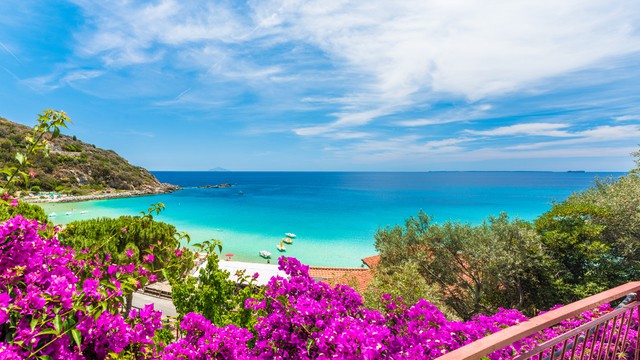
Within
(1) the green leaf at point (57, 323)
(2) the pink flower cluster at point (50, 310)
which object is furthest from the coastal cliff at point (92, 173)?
(1) the green leaf at point (57, 323)

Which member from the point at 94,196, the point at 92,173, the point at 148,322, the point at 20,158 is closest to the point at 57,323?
the point at 148,322

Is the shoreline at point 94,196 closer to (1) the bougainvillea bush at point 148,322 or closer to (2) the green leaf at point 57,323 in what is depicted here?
(1) the bougainvillea bush at point 148,322

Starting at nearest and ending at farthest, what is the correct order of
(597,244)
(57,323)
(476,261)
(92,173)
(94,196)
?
1. (57,323)
2. (597,244)
3. (476,261)
4. (94,196)
5. (92,173)

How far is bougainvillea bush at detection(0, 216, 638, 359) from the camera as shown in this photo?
120cm

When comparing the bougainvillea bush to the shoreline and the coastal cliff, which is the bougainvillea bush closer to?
the shoreline

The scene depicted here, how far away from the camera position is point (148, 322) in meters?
1.64

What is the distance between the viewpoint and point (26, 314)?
119 cm

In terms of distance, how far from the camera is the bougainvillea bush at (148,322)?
1.20m

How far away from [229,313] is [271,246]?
99.0 feet

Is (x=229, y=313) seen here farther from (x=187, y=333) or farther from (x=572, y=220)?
(x=572, y=220)

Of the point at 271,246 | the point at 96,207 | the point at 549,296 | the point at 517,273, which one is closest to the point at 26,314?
the point at 517,273

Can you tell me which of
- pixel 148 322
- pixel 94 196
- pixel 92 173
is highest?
pixel 92 173

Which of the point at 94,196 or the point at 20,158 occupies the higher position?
the point at 20,158

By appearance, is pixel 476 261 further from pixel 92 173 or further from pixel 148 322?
pixel 92 173
